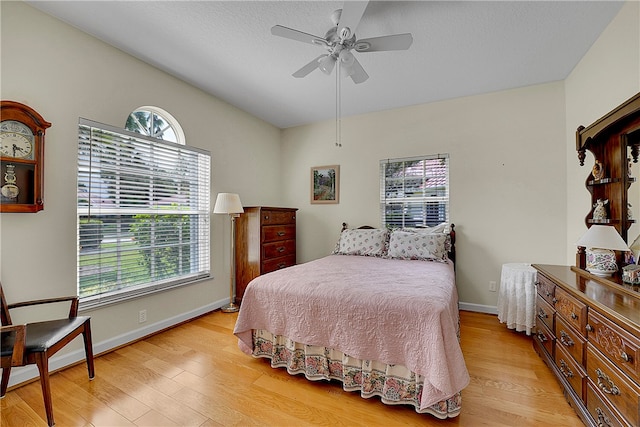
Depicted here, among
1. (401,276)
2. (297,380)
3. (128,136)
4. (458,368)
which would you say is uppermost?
(128,136)

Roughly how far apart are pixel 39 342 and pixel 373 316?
1.98m

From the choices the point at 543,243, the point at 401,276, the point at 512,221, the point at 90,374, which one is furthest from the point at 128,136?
the point at 543,243

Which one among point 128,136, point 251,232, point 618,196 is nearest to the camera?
point 618,196

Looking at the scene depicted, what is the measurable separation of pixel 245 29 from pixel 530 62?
2758 mm

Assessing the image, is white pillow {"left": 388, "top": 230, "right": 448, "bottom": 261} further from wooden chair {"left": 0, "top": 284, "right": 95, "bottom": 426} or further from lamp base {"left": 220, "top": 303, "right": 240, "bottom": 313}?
wooden chair {"left": 0, "top": 284, "right": 95, "bottom": 426}

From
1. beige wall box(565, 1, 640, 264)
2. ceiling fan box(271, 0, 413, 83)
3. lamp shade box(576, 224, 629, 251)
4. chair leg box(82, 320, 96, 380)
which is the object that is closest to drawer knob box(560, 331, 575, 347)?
lamp shade box(576, 224, 629, 251)

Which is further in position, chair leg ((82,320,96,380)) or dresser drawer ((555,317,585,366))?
chair leg ((82,320,96,380))

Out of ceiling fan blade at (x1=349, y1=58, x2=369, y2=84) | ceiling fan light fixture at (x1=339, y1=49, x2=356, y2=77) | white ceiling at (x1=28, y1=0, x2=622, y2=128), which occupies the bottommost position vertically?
ceiling fan blade at (x1=349, y1=58, x2=369, y2=84)

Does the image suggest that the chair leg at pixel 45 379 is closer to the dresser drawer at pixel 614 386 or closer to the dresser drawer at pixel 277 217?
the dresser drawer at pixel 277 217

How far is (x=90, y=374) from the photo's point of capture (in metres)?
2.04

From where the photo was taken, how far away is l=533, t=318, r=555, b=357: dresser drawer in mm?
2041

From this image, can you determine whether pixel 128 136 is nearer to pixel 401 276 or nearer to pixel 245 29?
pixel 245 29

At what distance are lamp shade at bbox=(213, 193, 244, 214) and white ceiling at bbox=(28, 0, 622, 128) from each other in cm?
132

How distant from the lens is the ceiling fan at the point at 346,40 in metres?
1.81
